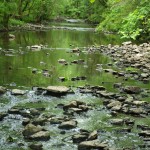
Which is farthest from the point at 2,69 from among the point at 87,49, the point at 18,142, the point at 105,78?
the point at 87,49

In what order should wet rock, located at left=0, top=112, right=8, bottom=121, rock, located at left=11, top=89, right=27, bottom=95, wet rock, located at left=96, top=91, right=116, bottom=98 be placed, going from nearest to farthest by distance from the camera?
1. wet rock, located at left=0, top=112, right=8, bottom=121
2. rock, located at left=11, top=89, right=27, bottom=95
3. wet rock, located at left=96, top=91, right=116, bottom=98

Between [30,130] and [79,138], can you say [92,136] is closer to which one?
[79,138]

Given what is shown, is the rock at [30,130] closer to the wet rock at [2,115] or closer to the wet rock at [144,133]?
the wet rock at [2,115]

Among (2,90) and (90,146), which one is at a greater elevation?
(2,90)

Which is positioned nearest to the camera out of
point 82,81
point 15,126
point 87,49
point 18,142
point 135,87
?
point 18,142

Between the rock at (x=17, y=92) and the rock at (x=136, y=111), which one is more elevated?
the rock at (x=17, y=92)

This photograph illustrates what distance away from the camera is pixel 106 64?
17.6 m

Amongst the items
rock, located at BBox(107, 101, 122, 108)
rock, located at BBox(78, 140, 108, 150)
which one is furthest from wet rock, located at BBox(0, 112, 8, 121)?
rock, located at BBox(107, 101, 122, 108)

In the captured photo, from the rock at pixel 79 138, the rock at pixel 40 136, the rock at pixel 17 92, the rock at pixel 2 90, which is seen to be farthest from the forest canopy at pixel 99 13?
the rock at pixel 40 136

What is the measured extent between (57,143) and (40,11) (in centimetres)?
4763

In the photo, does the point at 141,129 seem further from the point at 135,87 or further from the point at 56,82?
the point at 56,82

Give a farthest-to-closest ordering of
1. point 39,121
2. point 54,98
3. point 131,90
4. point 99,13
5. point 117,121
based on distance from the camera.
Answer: point 99,13 < point 131,90 < point 54,98 < point 117,121 < point 39,121

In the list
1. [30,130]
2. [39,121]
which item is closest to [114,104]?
[39,121]

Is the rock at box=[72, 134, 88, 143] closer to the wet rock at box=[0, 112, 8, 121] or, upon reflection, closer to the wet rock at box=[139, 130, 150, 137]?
the wet rock at box=[139, 130, 150, 137]
